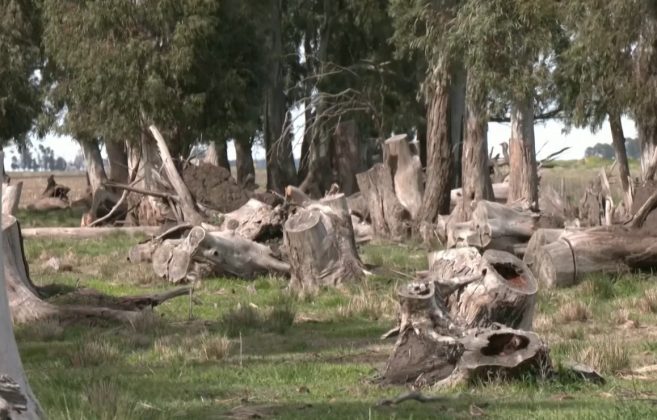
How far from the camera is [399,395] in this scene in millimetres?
8672

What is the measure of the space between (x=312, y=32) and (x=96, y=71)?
14.1 metres

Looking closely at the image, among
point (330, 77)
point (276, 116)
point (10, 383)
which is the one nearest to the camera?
point (10, 383)

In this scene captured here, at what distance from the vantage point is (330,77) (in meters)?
43.8

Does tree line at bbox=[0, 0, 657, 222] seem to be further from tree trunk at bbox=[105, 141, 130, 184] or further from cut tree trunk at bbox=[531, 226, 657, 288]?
cut tree trunk at bbox=[531, 226, 657, 288]

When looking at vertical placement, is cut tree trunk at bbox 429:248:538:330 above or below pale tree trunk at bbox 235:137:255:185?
below

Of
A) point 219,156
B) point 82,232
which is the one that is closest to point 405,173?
point 82,232

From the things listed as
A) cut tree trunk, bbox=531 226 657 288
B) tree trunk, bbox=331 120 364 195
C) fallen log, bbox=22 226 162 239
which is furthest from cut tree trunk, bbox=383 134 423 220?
tree trunk, bbox=331 120 364 195

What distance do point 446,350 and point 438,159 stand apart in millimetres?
18592

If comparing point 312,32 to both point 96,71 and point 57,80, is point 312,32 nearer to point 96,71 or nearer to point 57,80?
point 57,80

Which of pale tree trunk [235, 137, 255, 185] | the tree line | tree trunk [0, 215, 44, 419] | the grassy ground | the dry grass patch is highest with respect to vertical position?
the tree line

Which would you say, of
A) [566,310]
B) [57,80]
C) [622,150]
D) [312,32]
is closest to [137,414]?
[566,310]

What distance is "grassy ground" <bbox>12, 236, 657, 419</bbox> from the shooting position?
27.0 feet

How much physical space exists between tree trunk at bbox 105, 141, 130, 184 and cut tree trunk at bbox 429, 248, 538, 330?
108 ft

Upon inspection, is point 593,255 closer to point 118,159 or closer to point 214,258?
point 214,258
